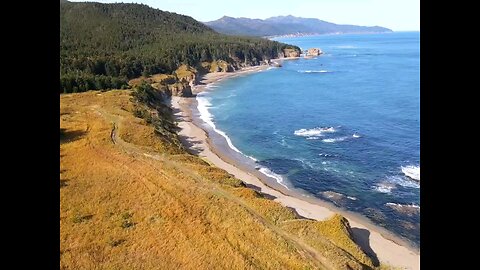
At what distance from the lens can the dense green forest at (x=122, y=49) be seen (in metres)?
86.5

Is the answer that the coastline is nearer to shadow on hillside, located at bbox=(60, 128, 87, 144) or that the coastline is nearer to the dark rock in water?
the dark rock in water

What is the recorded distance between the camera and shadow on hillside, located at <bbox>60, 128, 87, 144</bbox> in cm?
4528

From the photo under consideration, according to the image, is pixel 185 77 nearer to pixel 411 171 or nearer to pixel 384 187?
pixel 411 171

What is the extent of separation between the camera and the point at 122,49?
12612cm

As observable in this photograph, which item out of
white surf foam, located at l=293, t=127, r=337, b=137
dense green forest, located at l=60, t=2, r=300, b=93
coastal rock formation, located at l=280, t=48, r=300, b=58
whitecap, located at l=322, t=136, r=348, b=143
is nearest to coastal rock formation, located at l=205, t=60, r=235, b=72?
dense green forest, located at l=60, t=2, r=300, b=93

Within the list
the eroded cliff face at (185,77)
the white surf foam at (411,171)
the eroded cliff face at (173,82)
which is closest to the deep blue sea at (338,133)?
the white surf foam at (411,171)

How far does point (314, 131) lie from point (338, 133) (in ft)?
12.0

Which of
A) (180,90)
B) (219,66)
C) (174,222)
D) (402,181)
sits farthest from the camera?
(219,66)

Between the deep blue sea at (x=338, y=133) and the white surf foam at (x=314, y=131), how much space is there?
0.49 ft

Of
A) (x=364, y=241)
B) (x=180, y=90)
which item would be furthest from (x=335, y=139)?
(x=180, y=90)

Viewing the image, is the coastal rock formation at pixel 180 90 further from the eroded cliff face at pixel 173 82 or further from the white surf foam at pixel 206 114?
the white surf foam at pixel 206 114

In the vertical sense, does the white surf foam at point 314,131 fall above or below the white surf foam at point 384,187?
above

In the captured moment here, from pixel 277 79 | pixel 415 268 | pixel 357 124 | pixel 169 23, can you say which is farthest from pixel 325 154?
pixel 169 23
